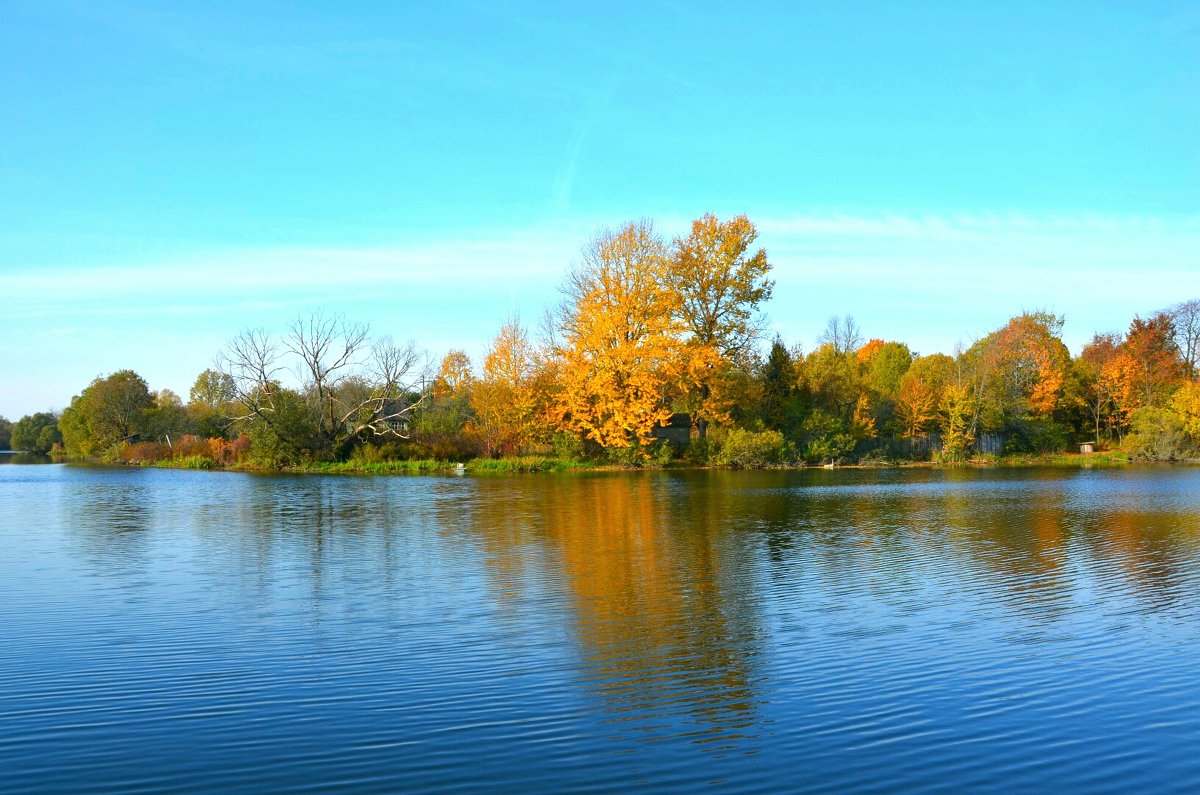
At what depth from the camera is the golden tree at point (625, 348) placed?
4434 cm

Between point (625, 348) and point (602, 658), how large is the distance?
35655mm

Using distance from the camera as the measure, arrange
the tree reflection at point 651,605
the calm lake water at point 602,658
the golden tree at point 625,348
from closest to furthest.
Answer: the calm lake water at point 602,658 → the tree reflection at point 651,605 → the golden tree at point 625,348

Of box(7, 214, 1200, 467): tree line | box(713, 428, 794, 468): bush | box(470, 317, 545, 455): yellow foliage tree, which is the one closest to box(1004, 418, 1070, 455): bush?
box(7, 214, 1200, 467): tree line

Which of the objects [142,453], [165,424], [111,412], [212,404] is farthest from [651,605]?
[212,404]

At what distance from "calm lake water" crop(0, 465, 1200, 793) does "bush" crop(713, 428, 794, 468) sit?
2549 centimetres

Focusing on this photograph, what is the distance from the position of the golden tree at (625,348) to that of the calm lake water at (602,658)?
25.0m

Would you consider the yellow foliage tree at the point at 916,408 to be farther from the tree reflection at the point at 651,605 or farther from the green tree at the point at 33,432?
the green tree at the point at 33,432

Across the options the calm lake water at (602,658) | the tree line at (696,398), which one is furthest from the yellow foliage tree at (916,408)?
the calm lake water at (602,658)

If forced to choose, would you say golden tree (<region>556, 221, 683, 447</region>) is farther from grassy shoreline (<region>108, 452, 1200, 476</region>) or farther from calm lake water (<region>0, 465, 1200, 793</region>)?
calm lake water (<region>0, 465, 1200, 793</region>)

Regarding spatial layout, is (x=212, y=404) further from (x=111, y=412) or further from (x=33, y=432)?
(x=33, y=432)

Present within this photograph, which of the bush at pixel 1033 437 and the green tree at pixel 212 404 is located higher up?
the green tree at pixel 212 404

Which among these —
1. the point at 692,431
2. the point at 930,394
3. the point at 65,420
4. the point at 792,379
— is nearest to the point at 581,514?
the point at 692,431

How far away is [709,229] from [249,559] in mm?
35655

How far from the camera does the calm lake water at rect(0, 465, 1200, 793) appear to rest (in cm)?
625
